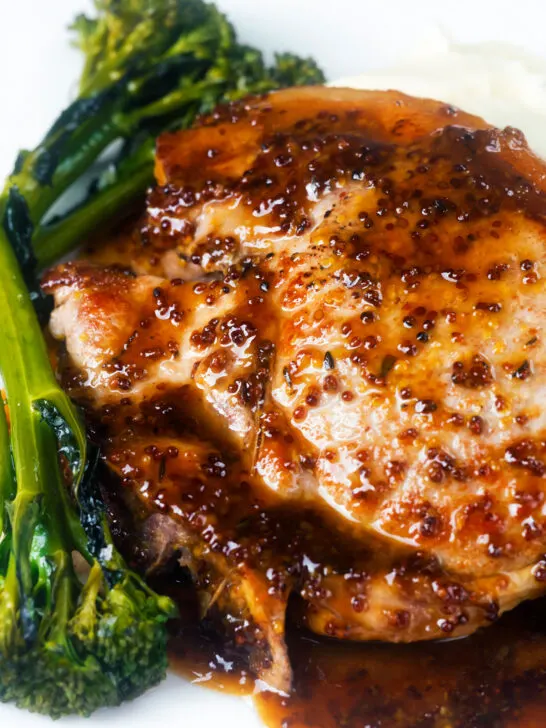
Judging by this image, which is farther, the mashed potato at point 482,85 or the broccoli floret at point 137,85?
the broccoli floret at point 137,85

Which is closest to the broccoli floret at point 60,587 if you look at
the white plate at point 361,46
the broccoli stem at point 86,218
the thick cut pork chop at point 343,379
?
the thick cut pork chop at point 343,379

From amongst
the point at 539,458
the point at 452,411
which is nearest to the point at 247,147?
the point at 452,411

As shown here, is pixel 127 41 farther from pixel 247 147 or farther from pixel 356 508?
pixel 356 508

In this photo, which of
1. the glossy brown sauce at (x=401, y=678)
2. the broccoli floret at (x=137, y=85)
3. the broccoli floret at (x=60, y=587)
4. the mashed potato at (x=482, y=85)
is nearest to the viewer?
the broccoli floret at (x=60, y=587)

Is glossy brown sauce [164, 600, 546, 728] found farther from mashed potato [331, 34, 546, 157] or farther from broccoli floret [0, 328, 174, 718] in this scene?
mashed potato [331, 34, 546, 157]

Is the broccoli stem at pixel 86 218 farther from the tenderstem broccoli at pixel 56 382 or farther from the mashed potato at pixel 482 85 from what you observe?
the mashed potato at pixel 482 85

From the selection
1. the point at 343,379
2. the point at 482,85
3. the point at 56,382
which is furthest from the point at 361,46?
the point at 56,382

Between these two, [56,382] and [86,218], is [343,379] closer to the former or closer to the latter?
[56,382]
